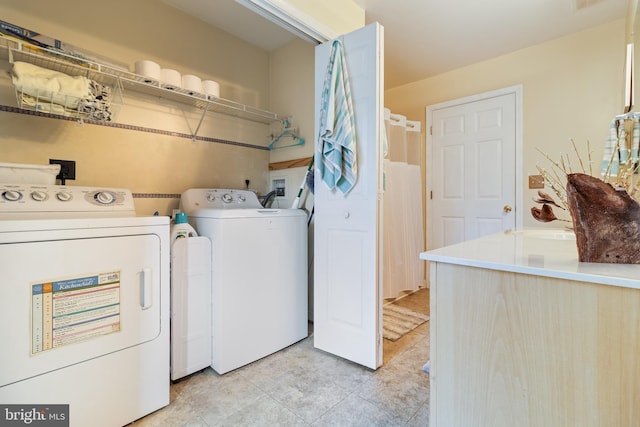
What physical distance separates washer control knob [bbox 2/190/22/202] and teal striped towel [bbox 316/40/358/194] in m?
1.44

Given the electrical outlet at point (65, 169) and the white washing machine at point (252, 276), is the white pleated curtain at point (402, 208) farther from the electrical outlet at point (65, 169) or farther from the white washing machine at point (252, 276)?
the electrical outlet at point (65, 169)

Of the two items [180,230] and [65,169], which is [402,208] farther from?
[65,169]

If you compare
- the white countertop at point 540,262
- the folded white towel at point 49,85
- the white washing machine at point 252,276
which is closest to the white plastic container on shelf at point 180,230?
the white washing machine at point 252,276

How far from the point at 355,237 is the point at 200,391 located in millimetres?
1148

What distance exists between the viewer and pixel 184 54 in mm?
2176

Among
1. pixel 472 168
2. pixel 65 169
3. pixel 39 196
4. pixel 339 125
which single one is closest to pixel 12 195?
pixel 39 196

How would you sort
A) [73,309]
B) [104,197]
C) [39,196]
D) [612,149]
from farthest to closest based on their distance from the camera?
[612,149] < [104,197] < [39,196] < [73,309]

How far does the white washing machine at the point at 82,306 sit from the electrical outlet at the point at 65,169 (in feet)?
1.13

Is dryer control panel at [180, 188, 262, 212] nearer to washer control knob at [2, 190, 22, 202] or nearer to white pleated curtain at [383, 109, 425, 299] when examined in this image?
washer control knob at [2, 190, 22, 202]

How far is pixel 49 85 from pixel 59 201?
0.56m

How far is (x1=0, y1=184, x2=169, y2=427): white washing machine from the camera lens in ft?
3.44

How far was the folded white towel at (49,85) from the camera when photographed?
135 cm

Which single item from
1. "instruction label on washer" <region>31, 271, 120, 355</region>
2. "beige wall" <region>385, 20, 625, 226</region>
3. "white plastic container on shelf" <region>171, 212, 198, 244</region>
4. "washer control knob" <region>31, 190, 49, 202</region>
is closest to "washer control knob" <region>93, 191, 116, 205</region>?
"washer control knob" <region>31, 190, 49, 202</region>

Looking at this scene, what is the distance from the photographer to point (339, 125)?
1.72m
